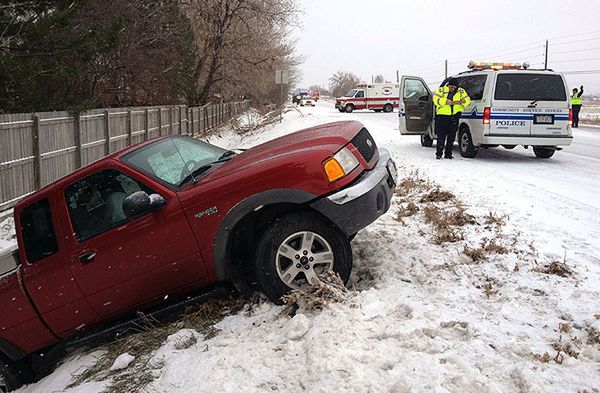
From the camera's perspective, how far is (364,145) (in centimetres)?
451

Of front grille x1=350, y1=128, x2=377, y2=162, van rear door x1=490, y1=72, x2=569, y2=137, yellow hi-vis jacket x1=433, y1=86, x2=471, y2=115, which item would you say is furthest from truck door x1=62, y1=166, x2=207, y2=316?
van rear door x1=490, y1=72, x2=569, y2=137

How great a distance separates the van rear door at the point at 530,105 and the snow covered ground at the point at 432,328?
17.4 feet

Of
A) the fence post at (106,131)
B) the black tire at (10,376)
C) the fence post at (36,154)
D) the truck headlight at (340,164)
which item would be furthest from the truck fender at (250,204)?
the fence post at (106,131)

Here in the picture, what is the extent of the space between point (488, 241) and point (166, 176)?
322 centimetres

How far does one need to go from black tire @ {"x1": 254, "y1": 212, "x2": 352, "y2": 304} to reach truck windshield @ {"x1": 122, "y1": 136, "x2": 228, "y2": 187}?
3.16ft

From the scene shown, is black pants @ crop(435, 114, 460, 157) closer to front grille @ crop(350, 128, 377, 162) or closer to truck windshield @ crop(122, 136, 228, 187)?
front grille @ crop(350, 128, 377, 162)

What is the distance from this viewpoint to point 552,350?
2.82 m

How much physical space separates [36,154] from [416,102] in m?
9.40

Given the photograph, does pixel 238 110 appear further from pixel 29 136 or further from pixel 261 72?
pixel 29 136

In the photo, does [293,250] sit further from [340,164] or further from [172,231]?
[172,231]

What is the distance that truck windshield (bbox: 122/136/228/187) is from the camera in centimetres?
418

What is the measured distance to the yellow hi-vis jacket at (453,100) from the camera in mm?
10812

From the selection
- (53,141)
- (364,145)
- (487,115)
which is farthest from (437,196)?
(53,141)

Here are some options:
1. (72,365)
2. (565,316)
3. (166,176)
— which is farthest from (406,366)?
(72,365)
